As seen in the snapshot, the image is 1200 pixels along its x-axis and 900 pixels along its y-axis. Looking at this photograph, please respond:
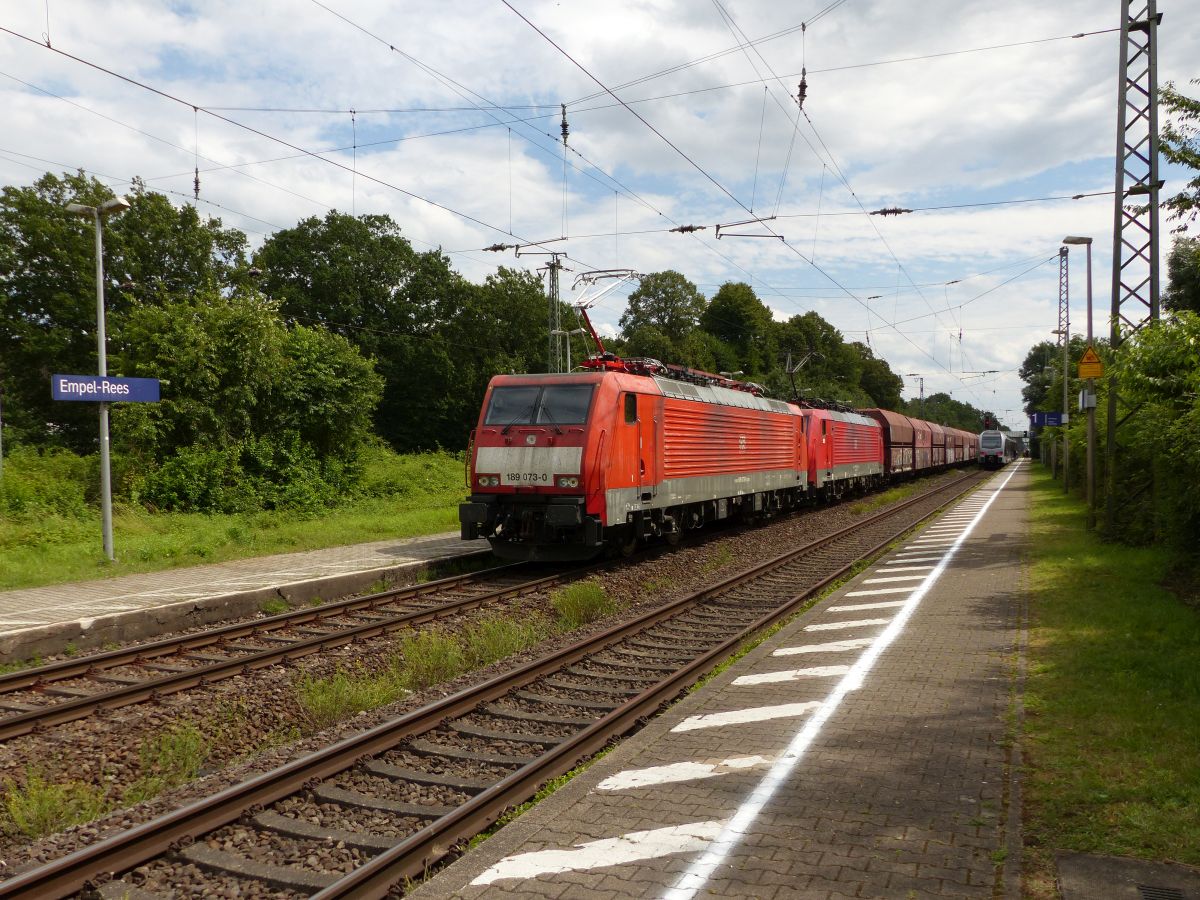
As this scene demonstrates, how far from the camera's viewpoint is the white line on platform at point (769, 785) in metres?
4.02

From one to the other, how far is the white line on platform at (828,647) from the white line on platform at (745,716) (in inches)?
71.4

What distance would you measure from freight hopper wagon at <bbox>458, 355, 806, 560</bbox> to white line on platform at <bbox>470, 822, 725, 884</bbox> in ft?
28.3

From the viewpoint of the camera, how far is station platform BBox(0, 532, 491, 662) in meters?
9.33

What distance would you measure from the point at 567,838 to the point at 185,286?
3845 cm

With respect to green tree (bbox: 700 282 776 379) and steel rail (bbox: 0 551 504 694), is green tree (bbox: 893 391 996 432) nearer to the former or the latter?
green tree (bbox: 700 282 776 379)

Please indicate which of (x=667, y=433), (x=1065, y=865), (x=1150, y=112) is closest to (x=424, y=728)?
(x=1065, y=865)

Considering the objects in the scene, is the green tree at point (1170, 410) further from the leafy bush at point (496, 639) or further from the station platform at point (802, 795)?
the leafy bush at point (496, 639)

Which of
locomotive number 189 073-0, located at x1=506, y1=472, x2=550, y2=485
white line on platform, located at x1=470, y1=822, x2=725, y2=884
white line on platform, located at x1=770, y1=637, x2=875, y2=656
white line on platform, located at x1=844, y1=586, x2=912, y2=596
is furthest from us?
locomotive number 189 073-0, located at x1=506, y1=472, x2=550, y2=485

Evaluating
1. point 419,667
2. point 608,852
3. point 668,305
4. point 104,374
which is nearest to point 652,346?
point 668,305

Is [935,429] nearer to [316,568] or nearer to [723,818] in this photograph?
[316,568]

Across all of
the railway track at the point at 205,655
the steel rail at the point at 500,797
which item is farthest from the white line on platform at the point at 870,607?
the railway track at the point at 205,655

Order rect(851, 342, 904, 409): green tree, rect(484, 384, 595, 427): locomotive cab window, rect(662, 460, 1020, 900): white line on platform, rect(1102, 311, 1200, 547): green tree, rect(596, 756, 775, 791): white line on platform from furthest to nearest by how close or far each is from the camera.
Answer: rect(851, 342, 904, 409): green tree < rect(484, 384, 595, 427): locomotive cab window < rect(1102, 311, 1200, 547): green tree < rect(596, 756, 775, 791): white line on platform < rect(662, 460, 1020, 900): white line on platform

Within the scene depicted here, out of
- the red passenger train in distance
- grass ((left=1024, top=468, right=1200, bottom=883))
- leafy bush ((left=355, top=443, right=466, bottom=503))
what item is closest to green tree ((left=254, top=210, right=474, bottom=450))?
leafy bush ((left=355, top=443, right=466, bottom=503))

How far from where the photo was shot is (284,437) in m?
23.8
